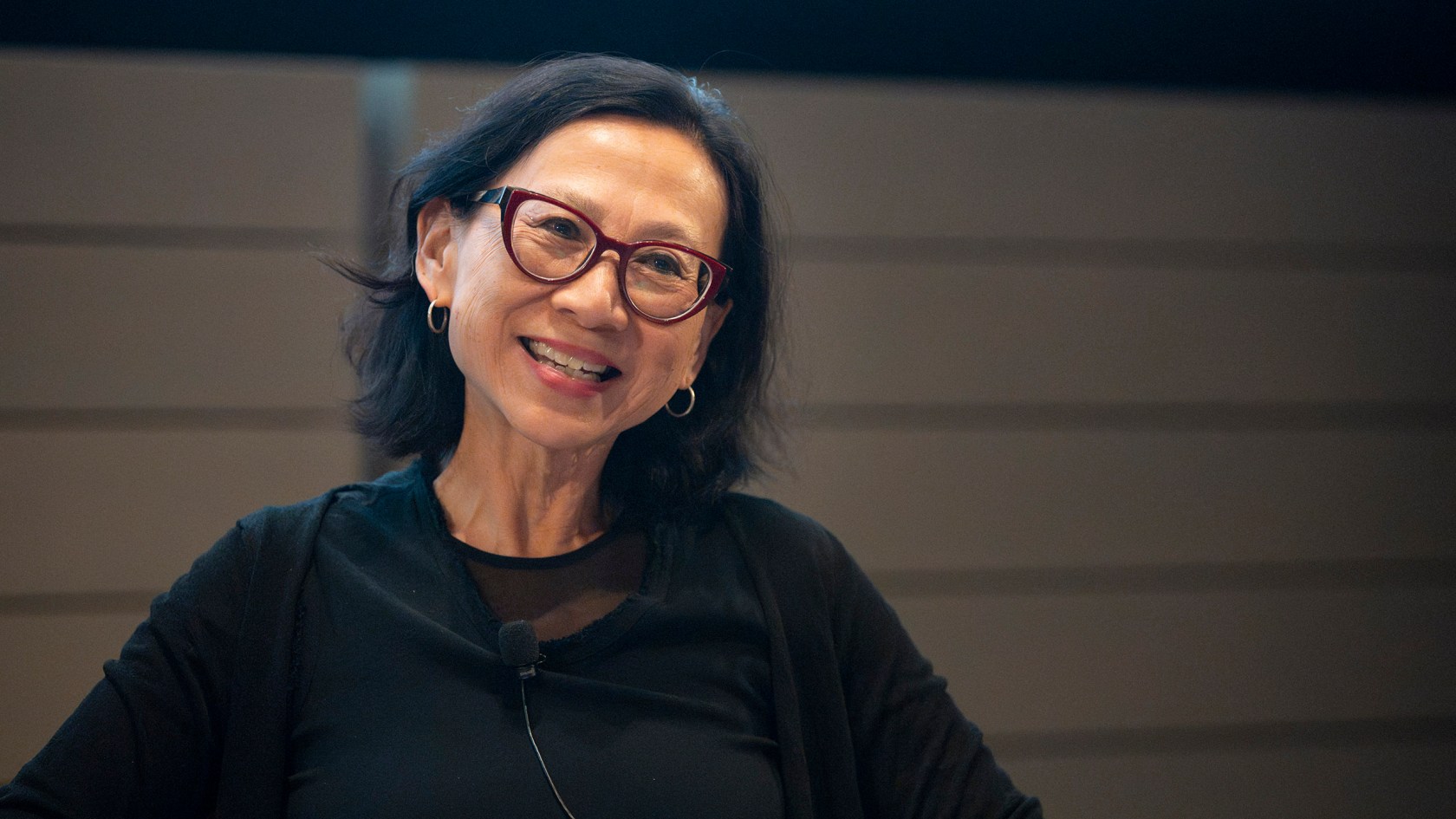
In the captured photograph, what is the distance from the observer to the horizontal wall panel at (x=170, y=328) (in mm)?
1926

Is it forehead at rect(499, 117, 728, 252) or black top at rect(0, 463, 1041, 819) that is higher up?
forehead at rect(499, 117, 728, 252)

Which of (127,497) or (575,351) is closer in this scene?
(575,351)

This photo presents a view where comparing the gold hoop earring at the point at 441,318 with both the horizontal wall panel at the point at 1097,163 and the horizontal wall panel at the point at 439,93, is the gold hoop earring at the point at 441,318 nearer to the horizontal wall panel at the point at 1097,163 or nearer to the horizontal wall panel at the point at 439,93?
the horizontal wall panel at the point at 439,93

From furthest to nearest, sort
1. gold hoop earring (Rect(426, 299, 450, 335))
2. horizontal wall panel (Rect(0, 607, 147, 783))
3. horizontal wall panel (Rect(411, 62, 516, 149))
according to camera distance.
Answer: horizontal wall panel (Rect(411, 62, 516, 149)) → horizontal wall panel (Rect(0, 607, 147, 783)) → gold hoop earring (Rect(426, 299, 450, 335))

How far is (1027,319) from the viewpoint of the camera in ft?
7.29

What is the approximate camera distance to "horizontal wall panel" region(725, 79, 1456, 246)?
2.19m

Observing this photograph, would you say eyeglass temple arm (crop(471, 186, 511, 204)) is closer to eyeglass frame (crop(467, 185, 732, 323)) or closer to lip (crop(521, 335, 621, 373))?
eyeglass frame (crop(467, 185, 732, 323))

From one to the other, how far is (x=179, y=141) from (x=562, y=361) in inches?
55.9

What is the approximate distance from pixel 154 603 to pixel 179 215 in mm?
1272

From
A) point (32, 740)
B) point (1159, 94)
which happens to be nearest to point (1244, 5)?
point (1159, 94)

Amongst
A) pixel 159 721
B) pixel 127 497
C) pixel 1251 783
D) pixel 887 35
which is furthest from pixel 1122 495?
pixel 127 497

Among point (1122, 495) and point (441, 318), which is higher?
point (441, 318)

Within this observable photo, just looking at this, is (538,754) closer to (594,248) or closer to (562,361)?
(562,361)

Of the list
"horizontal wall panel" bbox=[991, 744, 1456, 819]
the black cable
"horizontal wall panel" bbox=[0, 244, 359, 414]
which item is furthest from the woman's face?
"horizontal wall panel" bbox=[991, 744, 1456, 819]
